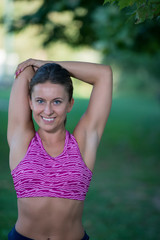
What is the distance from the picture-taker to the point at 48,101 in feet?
7.83

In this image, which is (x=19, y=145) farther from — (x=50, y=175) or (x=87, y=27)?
(x=87, y=27)

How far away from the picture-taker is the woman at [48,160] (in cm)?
235

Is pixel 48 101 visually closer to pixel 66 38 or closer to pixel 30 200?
pixel 30 200

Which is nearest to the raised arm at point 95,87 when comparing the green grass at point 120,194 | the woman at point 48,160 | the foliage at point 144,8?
the woman at point 48,160

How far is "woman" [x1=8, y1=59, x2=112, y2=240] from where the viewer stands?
2.35m

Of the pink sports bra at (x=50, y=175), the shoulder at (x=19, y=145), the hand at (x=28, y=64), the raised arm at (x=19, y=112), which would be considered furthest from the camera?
the hand at (x=28, y=64)

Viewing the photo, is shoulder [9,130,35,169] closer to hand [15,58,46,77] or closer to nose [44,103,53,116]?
nose [44,103,53,116]

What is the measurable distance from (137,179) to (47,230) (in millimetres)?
6255

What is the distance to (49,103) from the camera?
2387 millimetres

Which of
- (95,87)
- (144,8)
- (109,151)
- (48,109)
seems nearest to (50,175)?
(48,109)

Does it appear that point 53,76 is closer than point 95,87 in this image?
Yes

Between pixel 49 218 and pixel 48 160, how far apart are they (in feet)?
1.15

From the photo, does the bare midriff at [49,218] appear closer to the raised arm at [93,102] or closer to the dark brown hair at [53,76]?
the raised arm at [93,102]

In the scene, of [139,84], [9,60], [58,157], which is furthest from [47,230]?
[9,60]
